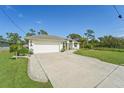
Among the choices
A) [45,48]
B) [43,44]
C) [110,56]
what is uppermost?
[43,44]

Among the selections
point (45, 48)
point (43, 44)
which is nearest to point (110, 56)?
point (45, 48)

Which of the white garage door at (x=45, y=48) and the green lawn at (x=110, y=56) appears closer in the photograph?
the green lawn at (x=110, y=56)

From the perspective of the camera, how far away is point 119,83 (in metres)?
5.57

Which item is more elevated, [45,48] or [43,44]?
[43,44]

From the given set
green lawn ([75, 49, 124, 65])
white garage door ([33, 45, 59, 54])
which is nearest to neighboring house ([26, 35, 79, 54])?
white garage door ([33, 45, 59, 54])

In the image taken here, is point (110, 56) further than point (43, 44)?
No

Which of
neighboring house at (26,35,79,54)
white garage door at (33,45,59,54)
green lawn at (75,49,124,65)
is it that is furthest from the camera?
white garage door at (33,45,59,54)

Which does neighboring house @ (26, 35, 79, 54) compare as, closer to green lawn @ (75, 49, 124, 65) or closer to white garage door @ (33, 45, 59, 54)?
white garage door @ (33, 45, 59, 54)

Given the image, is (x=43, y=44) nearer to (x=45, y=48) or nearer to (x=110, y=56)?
(x=45, y=48)

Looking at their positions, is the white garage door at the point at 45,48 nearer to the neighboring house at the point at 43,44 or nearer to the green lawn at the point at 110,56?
the neighboring house at the point at 43,44

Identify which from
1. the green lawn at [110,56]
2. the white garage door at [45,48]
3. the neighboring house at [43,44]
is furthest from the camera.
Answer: the white garage door at [45,48]

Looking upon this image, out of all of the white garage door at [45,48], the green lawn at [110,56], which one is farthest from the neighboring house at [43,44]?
the green lawn at [110,56]

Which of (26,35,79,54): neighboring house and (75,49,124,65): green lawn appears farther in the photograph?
(26,35,79,54): neighboring house
